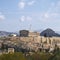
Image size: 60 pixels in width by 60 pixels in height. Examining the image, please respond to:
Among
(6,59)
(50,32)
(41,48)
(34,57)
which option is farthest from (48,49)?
(50,32)

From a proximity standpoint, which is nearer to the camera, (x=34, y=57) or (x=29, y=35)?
(x=34, y=57)

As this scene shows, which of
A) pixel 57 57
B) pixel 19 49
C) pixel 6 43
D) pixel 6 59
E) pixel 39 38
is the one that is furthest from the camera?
pixel 39 38

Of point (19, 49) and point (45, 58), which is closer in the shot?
point (45, 58)

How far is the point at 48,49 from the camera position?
271ft

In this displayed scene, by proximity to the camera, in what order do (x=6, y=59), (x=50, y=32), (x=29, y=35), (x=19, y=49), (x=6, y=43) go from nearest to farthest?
(x=6, y=59) → (x=19, y=49) → (x=6, y=43) → (x=29, y=35) → (x=50, y=32)

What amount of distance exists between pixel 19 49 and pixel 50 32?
56698 mm

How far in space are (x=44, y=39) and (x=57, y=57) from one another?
5464 cm

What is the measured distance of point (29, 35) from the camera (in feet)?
365

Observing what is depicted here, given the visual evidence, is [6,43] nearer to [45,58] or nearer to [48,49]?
[48,49]

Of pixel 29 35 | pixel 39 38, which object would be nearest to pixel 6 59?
pixel 39 38

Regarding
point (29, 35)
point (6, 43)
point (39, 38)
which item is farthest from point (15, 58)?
point (29, 35)

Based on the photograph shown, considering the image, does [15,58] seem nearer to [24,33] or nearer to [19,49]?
[19,49]

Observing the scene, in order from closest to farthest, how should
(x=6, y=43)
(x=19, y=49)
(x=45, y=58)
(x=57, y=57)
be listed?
(x=57, y=57), (x=45, y=58), (x=19, y=49), (x=6, y=43)

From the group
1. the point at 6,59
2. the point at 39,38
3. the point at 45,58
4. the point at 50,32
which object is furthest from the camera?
the point at 50,32
